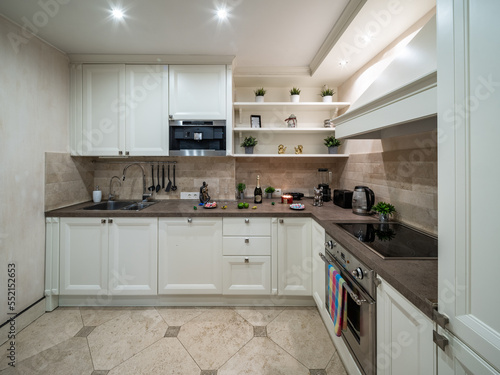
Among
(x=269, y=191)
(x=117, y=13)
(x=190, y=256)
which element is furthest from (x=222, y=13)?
(x=190, y=256)

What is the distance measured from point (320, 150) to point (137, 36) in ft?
7.38

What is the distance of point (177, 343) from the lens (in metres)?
1.71

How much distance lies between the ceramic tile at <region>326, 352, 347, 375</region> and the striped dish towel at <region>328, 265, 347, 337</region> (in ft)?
1.05

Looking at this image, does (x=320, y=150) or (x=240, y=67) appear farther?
(x=320, y=150)

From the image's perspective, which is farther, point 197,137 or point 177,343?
point 197,137

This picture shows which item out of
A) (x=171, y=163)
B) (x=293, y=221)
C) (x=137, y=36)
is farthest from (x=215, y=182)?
(x=137, y=36)

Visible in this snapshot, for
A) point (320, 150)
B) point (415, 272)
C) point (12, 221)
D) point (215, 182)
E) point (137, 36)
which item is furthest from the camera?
point (320, 150)

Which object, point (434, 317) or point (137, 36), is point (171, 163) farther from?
point (434, 317)

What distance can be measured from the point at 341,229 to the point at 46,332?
2424 millimetres

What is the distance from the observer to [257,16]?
168 cm

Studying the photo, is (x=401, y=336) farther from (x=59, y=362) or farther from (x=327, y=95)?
(x=327, y=95)

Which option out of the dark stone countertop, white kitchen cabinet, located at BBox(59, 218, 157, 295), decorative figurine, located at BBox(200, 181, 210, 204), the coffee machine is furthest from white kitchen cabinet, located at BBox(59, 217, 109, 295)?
the coffee machine

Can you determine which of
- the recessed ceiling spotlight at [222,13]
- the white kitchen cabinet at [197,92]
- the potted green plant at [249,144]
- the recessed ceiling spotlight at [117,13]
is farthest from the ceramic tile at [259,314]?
the recessed ceiling spotlight at [117,13]

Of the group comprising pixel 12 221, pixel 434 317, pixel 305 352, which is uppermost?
pixel 12 221
